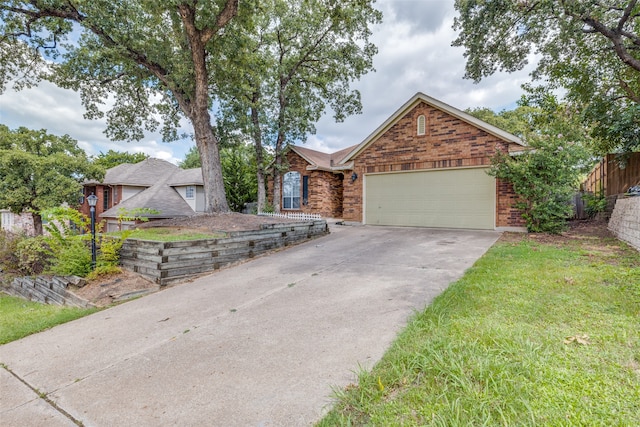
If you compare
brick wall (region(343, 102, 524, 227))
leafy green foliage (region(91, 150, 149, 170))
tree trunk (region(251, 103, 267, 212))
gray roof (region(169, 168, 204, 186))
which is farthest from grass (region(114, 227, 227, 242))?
leafy green foliage (region(91, 150, 149, 170))

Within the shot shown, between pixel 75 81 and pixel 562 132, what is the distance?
64.1 ft

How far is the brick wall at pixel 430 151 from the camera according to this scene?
10.5m

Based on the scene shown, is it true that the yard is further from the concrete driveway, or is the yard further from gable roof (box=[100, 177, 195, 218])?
gable roof (box=[100, 177, 195, 218])

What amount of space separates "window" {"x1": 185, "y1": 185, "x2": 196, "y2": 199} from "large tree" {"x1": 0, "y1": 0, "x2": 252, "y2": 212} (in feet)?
Answer: 27.2

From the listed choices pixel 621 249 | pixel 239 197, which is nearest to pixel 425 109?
pixel 621 249

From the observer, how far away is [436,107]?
11.5m

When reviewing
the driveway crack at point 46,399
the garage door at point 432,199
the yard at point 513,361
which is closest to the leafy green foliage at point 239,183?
the garage door at point 432,199

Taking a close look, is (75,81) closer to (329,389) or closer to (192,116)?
(192,116)

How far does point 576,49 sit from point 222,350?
51.4ft

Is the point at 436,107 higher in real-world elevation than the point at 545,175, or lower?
higher

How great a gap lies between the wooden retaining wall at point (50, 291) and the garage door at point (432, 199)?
1027cm

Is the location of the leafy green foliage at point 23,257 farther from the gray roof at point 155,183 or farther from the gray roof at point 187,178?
the gray roof at point 187,178

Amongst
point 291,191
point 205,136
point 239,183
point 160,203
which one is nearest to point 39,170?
point 160,203

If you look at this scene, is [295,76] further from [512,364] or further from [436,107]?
Answer: [512,364]
